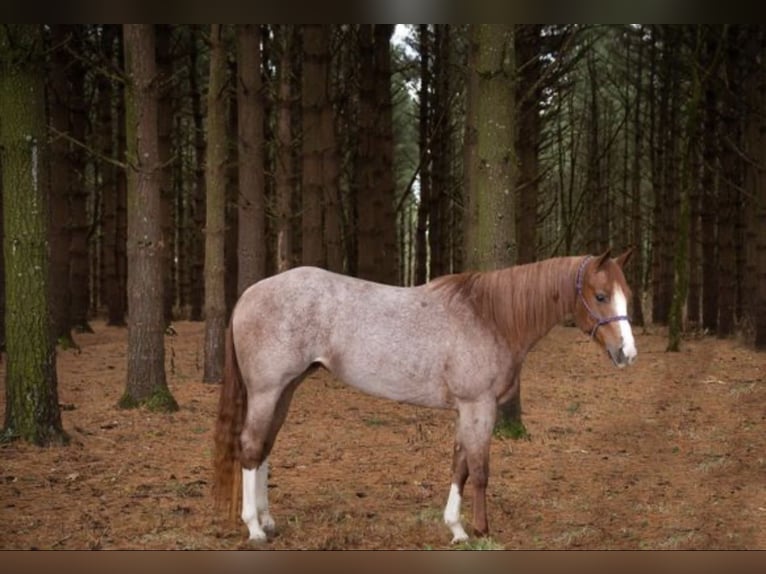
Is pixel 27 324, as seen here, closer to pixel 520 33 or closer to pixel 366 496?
pixel 366 496

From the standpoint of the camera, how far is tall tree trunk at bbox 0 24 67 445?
7.05 metres

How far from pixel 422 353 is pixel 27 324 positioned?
4.25 meters

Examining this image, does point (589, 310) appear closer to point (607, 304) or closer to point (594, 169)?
point (607, 304)

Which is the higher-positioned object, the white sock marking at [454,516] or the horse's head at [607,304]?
the horse's head at [607,304]

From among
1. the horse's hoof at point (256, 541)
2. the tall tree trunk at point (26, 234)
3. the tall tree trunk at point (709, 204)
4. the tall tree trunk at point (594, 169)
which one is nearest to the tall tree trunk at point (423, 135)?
the tall tree trunk at point (594, 169)

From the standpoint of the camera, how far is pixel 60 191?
48.6 feet

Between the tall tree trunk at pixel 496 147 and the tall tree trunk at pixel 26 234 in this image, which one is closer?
the tall tree trunk at pixel 26 234

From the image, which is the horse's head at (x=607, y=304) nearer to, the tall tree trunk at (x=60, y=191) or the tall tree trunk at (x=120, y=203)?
the tall tree trunk at (x=60, y=191)

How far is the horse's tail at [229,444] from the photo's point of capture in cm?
538

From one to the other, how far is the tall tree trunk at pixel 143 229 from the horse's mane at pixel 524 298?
5.01 metres

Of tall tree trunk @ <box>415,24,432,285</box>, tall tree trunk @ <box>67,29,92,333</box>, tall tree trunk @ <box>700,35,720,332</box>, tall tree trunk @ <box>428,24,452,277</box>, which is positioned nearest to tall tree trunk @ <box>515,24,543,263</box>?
tall tree trunk @ <box>428,24,452,277</box>

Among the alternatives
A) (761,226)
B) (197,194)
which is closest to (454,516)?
(761,226)

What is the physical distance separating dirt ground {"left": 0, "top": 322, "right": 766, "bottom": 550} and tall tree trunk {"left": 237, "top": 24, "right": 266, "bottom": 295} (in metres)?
2.05

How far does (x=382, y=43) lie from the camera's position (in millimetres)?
14648
